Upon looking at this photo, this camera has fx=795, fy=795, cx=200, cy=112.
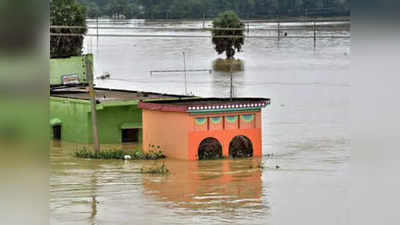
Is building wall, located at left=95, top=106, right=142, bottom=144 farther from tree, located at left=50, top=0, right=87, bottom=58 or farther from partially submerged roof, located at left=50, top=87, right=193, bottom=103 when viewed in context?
tree, located at left=50, top=0, right=87, bottom=58

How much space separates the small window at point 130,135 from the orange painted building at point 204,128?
1.10 m

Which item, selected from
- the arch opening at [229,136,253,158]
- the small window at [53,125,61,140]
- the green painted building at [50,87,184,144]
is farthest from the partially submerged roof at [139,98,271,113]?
the small window at [53,125,61,140]

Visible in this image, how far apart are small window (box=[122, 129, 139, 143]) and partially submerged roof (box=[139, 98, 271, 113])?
3.65 ft

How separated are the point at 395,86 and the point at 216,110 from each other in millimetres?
6423

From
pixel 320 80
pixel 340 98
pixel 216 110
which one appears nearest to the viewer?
pixel 216 110

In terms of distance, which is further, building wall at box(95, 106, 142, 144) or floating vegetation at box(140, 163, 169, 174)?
building wall at box(95, 106, 142, 144)

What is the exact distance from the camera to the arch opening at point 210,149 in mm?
7242

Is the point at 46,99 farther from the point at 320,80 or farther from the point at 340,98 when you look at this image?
the point at 320,80

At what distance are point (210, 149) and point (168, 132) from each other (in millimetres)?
420

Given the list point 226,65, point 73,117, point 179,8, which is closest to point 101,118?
point 73,117

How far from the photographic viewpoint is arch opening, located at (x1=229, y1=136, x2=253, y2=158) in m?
7.42

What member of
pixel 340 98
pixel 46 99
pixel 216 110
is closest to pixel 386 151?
pixel 46 99

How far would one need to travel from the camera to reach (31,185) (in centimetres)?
64

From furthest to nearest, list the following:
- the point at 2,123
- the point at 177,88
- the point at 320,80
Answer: the point at 320,80 < the point at 177,88 < the point at 2,123
